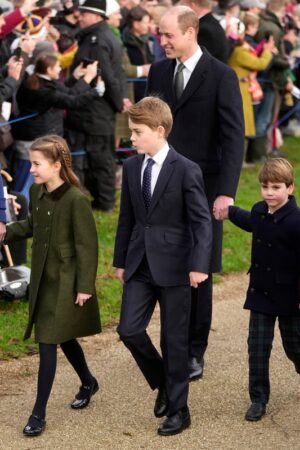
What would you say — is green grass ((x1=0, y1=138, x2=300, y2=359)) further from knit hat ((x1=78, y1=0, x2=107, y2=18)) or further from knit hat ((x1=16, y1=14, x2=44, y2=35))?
knit hat ((x1=78, y1=0, x2=107, y2=18))

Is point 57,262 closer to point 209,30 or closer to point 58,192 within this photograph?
point 58,192

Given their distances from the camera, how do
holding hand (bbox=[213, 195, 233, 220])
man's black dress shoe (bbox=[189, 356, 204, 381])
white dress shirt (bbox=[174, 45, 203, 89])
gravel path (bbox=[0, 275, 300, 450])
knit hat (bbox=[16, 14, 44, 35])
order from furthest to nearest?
1. knit hat (bbox=[16, 14, 44, 35])
2. man's black dress shoe (bbox=[189, 356, 204, 381])
3. white dress shirt (bbox=[174, 45, 203, 89])
4. holding hand (bbox=[213, 195, 233, 220])
5. gravel path (bbox=[0, 275, 300, 450])

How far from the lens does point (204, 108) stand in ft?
22.2

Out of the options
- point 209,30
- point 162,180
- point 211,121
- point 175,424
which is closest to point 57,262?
point 162,180

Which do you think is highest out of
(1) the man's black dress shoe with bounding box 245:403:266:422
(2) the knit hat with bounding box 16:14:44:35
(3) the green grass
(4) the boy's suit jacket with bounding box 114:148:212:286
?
(4) the boy's suit jacket with bounding box 114:148:212:286

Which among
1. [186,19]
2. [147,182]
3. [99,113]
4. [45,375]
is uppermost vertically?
[186,19]

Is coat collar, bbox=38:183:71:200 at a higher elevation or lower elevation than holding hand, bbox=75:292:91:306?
higher

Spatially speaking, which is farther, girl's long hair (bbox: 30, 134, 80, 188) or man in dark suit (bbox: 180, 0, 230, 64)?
man in dark suit (bbox: 180, 0, 230, 64)

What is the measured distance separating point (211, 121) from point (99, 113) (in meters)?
4.92

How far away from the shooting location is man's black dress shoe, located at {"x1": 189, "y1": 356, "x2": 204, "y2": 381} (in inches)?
272

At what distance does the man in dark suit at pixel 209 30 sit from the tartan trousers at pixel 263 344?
2303 mm

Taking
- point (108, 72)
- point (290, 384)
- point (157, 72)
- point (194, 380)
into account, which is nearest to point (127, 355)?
point (194, 380)

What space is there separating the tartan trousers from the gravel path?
0.15 meters

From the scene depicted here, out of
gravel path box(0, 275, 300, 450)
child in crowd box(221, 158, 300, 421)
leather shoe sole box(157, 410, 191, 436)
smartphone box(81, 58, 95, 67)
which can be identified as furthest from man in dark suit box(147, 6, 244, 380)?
smartphone box(81, 58, 95, 67)
